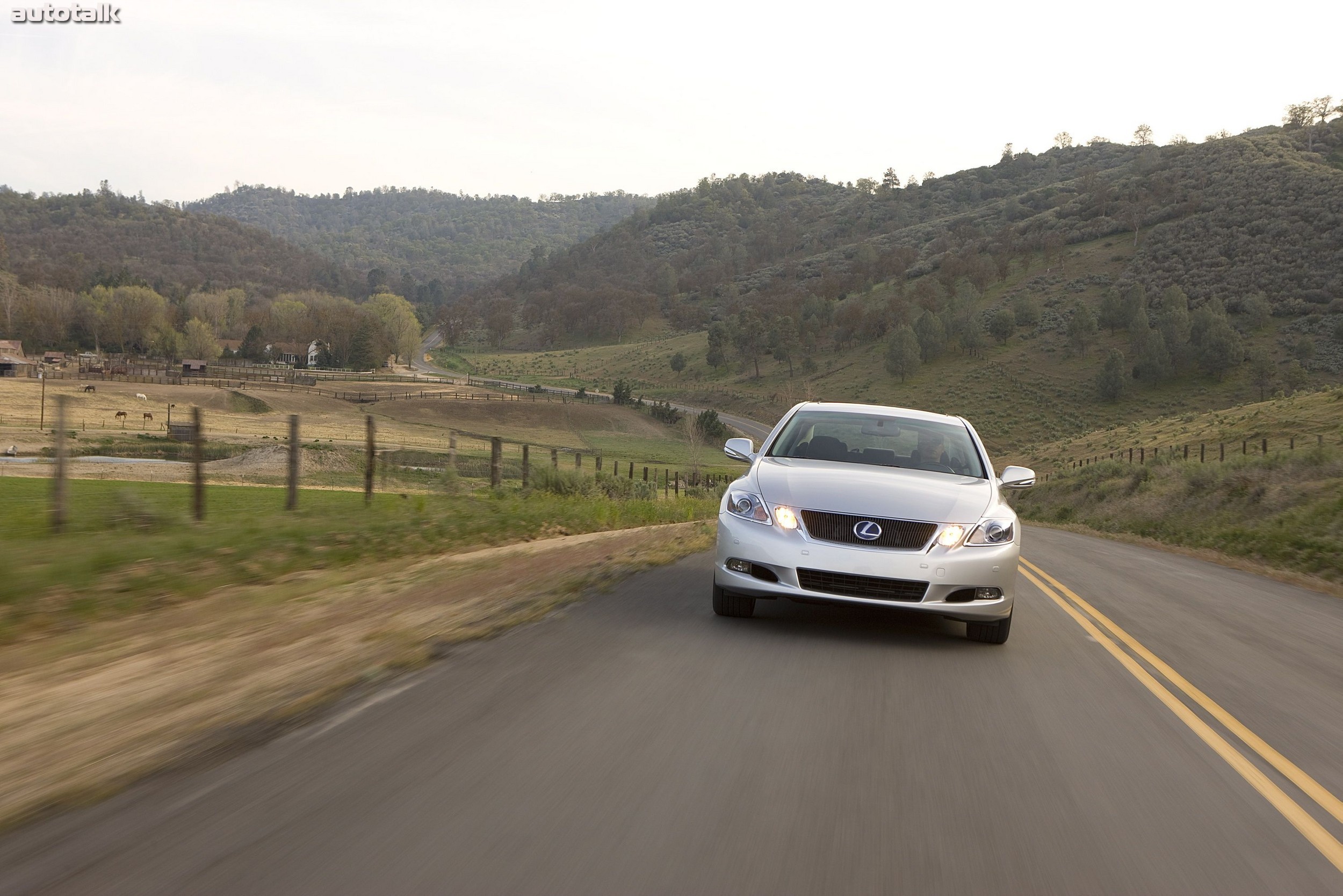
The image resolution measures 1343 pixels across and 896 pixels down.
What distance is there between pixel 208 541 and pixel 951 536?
22.1 feet

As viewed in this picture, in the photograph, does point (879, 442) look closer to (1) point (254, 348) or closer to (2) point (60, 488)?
(2) point (60, 488)

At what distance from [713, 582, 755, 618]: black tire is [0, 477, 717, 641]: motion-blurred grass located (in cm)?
408

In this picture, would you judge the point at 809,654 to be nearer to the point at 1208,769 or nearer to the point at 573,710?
the point at 573,710

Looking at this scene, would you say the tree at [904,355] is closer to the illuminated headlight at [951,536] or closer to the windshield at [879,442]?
the windshield at [879,442]

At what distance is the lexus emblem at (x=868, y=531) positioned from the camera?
23.5 ft

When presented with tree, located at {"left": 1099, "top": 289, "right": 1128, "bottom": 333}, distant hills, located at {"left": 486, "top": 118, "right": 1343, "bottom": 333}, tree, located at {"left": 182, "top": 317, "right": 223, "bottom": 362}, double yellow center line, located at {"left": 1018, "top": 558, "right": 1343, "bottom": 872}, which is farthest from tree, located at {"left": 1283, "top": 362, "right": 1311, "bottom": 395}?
tree, located at {"left": 182, "top": 317, "right": 223, "bottom": 362}

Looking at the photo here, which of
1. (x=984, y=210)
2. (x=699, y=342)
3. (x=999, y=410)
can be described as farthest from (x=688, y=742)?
(x=984, y=210)

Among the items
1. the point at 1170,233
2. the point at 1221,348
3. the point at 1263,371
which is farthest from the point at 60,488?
the point at 1170,233

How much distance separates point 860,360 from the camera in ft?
372

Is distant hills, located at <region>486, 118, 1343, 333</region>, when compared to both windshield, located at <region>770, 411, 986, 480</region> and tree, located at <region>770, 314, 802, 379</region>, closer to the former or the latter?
tree, located at <region>770, 314, 802, 379</region>

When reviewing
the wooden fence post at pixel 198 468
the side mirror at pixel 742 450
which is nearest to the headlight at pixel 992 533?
the side mirror at pixel 742 450

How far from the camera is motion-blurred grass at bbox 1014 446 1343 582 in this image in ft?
57.7

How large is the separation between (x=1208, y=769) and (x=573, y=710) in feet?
10.1

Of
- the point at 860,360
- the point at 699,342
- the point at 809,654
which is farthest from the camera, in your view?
the point at 699,342
